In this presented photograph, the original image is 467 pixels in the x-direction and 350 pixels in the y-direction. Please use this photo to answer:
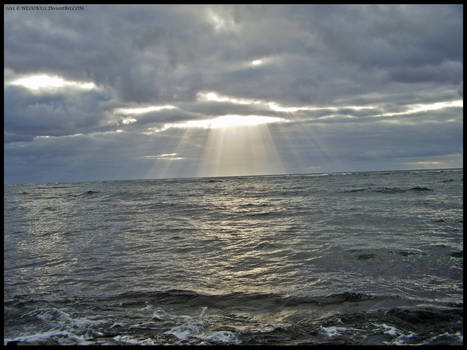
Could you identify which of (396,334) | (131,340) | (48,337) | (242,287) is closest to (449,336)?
(396,334)

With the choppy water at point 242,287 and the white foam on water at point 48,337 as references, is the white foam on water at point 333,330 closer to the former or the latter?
the choppy water at point 242,287

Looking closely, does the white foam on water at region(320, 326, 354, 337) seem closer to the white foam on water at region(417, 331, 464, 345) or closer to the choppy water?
the choppy water

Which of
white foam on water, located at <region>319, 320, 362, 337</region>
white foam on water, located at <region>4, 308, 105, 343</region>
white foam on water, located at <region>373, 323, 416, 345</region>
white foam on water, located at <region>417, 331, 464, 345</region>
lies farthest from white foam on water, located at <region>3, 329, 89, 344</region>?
white foam on water, located at <region>417, 331, 464, 345</region>

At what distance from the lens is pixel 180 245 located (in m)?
12.7

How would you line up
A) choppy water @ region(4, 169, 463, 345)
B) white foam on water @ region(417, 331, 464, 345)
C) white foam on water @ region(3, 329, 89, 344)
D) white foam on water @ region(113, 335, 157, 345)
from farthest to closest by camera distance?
→ choppy water @ region(4, 169, 463, 345) < white foam on water @ region(3, 329, 89, 344) < white foam on water @ region(113, 335, 157, 345) < white foam on water @ region(417, 331, 464, 345)

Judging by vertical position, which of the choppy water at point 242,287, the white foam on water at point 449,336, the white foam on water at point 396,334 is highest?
the white foam on water at point 449,336

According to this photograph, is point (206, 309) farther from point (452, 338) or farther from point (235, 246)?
point (235, 246)

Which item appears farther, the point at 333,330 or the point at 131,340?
the point at 333,330

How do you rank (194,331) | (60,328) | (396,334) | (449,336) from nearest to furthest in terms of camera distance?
1. (449,336)
2. (396,334)
3. (194,331)
4. (60,328)

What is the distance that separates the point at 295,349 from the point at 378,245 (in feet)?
26.3

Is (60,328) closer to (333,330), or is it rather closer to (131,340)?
(131,340)

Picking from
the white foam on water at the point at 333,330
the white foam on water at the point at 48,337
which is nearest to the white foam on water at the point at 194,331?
the white foam on water at the point at 48,337

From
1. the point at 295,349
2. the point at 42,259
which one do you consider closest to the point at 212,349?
the point at 295,349

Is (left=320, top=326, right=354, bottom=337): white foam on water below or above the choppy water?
above
